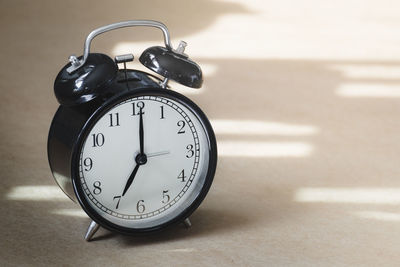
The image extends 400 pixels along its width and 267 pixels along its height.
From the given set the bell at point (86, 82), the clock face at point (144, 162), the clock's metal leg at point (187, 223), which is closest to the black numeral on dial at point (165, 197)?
the clock face at point (144, 162)

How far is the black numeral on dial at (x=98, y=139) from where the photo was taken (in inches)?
78.2

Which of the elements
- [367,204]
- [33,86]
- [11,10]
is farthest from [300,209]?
[11,10]

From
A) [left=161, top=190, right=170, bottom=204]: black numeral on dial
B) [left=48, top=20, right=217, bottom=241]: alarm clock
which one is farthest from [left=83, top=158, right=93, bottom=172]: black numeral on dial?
[left=161, top=190, right=170, bottom=204]: black numeral on dial

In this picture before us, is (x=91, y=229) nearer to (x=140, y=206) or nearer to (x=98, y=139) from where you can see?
(x=140, y=206)

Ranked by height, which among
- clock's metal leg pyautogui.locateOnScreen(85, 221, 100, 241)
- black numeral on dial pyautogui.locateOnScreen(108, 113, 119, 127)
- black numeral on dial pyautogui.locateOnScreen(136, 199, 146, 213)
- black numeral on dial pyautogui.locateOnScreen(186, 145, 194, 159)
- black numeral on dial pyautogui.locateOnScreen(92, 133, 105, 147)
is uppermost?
black numeral on dial pyautogui.locateOnScreen(108, 113, 119, 127)

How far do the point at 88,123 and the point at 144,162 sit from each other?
19cm

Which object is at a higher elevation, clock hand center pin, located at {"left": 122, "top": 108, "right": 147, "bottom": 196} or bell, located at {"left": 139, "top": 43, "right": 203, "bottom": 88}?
bell, located at {"left": 139, "top": 43, "right": 203, "bottom": 88}

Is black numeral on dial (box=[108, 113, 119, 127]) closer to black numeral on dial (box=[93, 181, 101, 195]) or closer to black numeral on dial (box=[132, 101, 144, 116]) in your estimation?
black numeral on dial (box=[132, 101, 144, 116])

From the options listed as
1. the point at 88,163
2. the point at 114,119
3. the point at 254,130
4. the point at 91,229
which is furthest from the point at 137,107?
the point at 254,130

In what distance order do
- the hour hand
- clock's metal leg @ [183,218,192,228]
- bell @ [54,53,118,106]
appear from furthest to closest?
clock's metal leg @ [183,218,192,228]
the hour hand
bell @ [54,53,118,106]

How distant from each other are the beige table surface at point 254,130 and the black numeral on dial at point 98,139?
11.0 inches

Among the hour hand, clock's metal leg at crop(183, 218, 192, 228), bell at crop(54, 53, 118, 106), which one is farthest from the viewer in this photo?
clock's metal leg at crop(183, 218, 192, 228)

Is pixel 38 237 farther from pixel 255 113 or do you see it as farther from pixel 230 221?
pixel 255 113

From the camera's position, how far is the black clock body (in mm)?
1949
